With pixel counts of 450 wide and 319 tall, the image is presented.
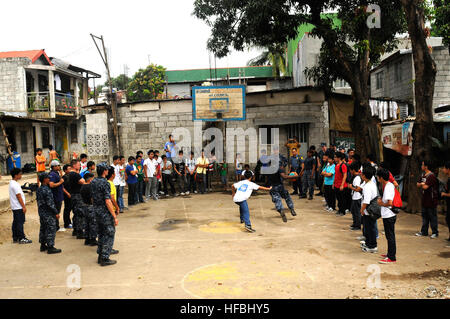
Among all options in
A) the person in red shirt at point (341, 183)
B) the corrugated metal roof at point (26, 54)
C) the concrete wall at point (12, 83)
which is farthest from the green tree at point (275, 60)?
the person in red shirt at point (341, 183)

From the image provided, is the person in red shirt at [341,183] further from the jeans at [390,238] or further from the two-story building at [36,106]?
the two-story building at [36,106]

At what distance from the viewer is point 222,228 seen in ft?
28.1

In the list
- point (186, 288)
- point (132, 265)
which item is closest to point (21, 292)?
point (132, 265)

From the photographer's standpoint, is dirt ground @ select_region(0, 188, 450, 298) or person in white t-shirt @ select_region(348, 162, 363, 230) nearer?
dirt ground @ select_region(0, 188, 450, 298)

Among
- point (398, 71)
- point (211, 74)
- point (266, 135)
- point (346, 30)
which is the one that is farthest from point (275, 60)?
point (346, 30)

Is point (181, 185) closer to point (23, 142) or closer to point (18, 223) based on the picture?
point (18, 223)

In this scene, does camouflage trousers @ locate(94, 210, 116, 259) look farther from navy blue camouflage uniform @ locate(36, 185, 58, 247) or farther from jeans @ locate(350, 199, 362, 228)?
jeans @ locate(350, 199, 362, 228)

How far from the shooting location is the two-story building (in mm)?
22078

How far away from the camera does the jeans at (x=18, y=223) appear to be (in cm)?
748

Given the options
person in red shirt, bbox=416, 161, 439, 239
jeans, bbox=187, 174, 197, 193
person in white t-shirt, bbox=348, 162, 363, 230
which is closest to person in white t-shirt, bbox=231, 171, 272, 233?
person in white t-shirt, bbox=348, 162, 363, 230

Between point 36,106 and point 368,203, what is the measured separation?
22.8 metres

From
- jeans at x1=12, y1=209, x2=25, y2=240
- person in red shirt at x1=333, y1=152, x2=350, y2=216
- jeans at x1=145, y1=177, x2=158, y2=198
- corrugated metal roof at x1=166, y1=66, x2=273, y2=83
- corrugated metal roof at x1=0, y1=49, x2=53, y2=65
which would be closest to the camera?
jeans at x1=12, y1=209, x2=25, y2=240

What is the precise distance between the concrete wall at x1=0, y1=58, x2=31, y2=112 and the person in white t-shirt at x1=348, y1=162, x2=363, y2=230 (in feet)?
72.1

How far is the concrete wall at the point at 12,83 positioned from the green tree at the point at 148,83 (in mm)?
12548
